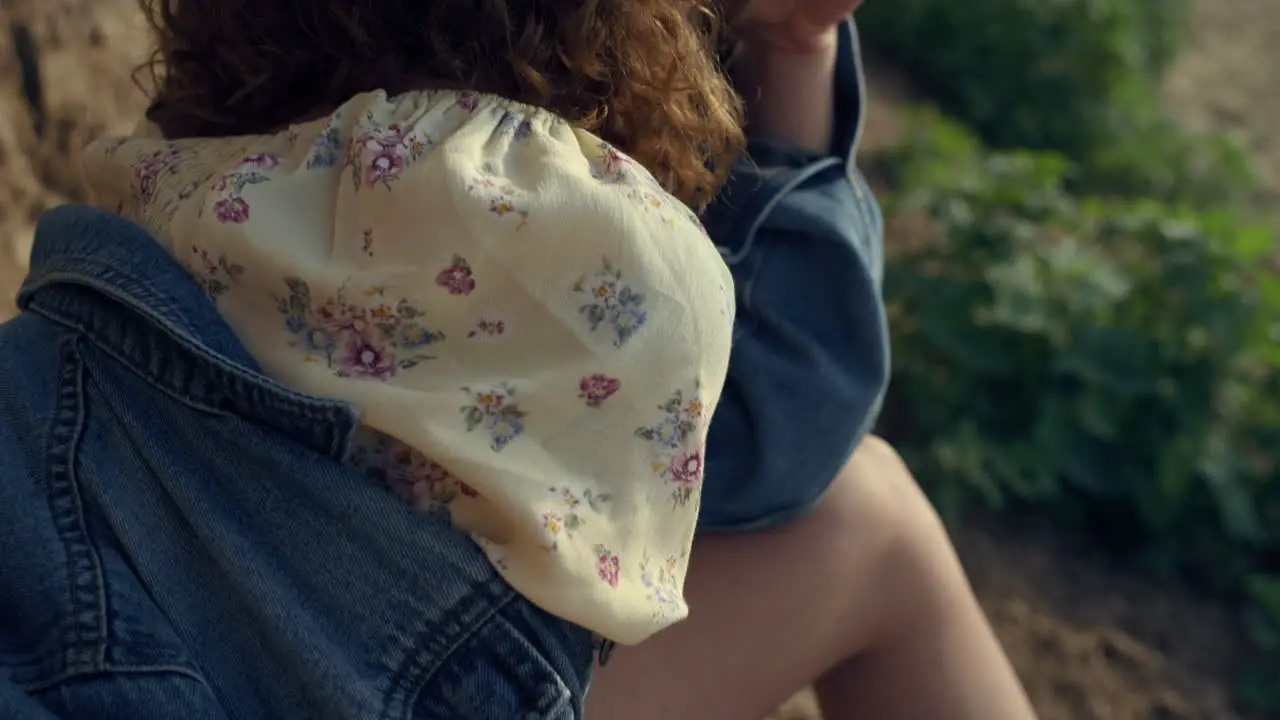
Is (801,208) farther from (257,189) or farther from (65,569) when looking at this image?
(65,569)

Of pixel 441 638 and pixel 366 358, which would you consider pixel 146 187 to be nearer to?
pixel 366 358

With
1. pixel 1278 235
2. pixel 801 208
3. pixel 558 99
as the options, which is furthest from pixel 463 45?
pixel 1278 235

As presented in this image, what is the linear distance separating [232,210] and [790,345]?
0.55 m

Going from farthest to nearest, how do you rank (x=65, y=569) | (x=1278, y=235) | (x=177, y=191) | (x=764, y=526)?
1. (x=1278, y=235)
2. (x=764, y=526)
3. (x=177, y=191)
4. (x=65, y=569)

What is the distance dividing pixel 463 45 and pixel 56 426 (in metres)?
0.39

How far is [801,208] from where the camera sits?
1244mm

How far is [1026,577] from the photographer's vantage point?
217 cm

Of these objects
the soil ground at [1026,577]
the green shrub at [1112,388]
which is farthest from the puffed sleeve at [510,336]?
the green shrub at [1112,388]

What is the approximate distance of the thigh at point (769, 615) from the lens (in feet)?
3.71

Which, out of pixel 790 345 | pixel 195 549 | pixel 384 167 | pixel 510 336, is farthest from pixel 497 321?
pixel 790 345

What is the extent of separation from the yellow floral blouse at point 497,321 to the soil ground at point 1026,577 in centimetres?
83

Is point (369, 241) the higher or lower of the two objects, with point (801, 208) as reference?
higher

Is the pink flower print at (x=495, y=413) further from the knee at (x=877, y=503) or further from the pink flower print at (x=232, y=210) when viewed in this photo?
the knee at (x=877, y=503)

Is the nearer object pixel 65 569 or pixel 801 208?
pixel 65 569
